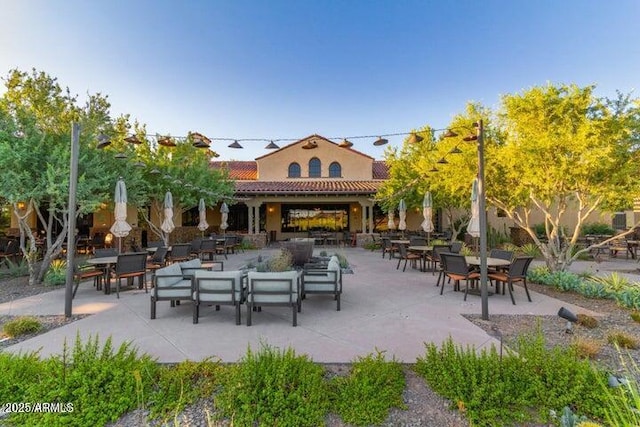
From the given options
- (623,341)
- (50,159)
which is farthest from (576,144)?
(50,159)

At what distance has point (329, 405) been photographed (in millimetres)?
2984

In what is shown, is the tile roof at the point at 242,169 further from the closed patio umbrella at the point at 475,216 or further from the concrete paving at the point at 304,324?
the closed patio umbrella at the point at 475,216

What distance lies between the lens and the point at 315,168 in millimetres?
20828

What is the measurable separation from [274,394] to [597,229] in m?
21.7

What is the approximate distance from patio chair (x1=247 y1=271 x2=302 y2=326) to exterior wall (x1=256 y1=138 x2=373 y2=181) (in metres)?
16.0

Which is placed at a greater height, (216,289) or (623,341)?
(216,289)

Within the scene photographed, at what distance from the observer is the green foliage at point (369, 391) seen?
2865 millimetres

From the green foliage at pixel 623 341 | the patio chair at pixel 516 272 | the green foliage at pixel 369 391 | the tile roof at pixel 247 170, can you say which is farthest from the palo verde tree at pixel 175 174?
the green foliage at pixel 623 341

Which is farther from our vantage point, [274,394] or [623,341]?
[623,341]

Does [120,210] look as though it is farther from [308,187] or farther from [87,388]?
[308,187]

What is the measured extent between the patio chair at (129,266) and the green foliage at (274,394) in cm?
508

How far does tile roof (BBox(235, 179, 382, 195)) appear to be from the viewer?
17.1m

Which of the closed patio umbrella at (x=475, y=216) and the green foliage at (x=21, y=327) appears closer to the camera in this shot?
the green foliage at (x=21, y=327)

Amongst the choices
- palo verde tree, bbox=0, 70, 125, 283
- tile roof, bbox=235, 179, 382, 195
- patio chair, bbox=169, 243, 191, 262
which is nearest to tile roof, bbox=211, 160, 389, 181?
tile roof, bbox=235, 179, 382, 195
